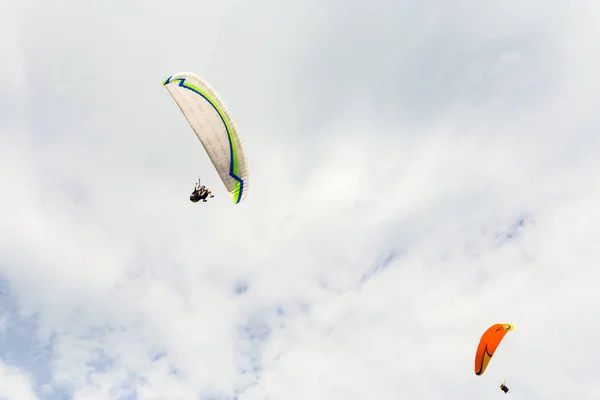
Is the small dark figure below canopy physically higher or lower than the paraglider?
higher

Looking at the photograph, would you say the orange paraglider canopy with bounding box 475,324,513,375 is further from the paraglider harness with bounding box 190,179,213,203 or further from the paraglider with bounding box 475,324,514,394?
the paraglider harness with bounding box 190,179,213,203

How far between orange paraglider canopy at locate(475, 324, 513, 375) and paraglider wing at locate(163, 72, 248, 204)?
38998mm

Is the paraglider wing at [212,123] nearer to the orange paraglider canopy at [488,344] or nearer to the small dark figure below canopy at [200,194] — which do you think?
the small dark figure below canopy at [200,194]

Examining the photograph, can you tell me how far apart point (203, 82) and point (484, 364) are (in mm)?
50713

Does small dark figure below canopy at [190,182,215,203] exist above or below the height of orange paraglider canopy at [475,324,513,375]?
above

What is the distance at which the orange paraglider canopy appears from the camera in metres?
55.8

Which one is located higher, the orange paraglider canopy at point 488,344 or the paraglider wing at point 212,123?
the paraglider wing at point 212,123

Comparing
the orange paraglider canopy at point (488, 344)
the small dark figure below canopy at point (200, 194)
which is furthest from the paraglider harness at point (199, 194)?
the orange paraglider canopy at point (488, 344)

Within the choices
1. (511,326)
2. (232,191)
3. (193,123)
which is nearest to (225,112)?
(193,123)

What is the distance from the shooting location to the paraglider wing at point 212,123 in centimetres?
4094

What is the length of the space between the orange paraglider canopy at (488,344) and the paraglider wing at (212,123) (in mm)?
38998

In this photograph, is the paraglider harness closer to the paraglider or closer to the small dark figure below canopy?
the small dark figure below canopy

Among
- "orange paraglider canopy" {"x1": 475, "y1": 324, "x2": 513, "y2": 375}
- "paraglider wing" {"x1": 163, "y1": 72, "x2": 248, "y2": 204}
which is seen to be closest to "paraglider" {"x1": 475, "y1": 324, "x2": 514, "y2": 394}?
"orange paraglider canopy" {"x1": 475, "y1": 324, "x2": 513, "y2": 375}

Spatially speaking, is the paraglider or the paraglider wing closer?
the paraglider wing
